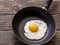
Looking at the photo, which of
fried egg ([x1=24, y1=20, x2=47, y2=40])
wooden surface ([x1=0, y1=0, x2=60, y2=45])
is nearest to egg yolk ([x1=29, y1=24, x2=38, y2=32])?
fried egg ([x1=24, y1=20, x2=47, y2=40])

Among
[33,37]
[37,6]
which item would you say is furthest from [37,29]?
[37,6]

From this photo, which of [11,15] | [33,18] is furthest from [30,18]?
[11,15]

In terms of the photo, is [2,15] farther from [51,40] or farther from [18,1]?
[51,40]

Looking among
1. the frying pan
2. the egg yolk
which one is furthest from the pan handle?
the egg yolk

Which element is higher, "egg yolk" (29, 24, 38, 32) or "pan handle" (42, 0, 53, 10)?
"pan handle" (42, 0, 53, 10)

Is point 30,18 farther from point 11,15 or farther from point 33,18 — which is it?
point 11,15

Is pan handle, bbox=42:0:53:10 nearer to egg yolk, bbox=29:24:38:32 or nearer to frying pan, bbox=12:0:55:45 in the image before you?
frying pan, bbox=12:0:55:45

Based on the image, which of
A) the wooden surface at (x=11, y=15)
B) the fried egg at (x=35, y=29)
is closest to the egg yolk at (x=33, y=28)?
the fried egg at (x=35, y=29)
